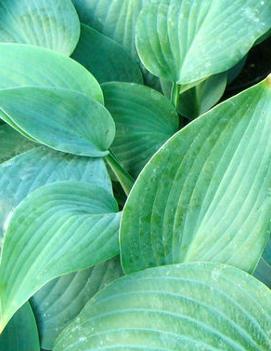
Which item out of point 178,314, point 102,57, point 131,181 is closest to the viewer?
point 178,314

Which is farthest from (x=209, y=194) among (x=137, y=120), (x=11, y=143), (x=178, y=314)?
(x=11, y=143)

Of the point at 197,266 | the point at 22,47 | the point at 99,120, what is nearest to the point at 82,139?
the point at 99,120

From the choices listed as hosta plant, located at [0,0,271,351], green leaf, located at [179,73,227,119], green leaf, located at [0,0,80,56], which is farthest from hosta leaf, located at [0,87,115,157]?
green leaf, located at [179,73,227,119]

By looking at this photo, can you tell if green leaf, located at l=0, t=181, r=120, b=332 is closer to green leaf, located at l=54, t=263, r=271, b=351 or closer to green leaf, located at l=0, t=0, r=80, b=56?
green leaf, located at l=54, t=263, r=271, b=351

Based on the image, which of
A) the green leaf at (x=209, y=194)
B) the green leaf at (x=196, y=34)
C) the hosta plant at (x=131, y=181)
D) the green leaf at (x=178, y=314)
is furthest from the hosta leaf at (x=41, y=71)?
the green leaf at (x=178, y=314)

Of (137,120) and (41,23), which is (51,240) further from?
(41,23)

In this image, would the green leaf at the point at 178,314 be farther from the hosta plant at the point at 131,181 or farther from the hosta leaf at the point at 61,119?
the hosta leaf at the point at 61,119
